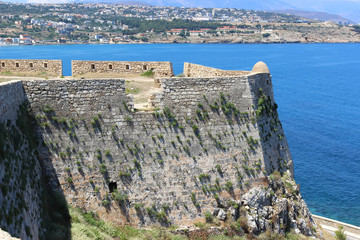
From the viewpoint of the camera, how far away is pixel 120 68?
921 inches

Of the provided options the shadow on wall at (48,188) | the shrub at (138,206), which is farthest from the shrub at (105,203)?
the shadow on wall at (48,188)

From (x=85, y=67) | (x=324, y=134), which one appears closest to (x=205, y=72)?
(x=85, y=67)

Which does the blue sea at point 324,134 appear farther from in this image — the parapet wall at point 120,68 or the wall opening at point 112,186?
the wall opening at point 112,186

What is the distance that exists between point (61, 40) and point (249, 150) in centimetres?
18720

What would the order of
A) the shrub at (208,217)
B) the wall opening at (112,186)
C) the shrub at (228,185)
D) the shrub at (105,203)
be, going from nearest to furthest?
the shrub at (105,203) → the wall opening at (112,186) → the shrub at (208,217) → the shrub at (228,185)

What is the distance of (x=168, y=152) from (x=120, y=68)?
8.56m

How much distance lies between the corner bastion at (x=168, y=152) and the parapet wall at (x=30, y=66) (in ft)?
26.2

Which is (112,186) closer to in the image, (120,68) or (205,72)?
(205,72)

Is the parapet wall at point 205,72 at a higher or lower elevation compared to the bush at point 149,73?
higher

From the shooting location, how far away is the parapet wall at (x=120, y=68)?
75.5 ft

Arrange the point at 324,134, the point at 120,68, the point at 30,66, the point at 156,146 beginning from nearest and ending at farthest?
the point at 156,146
the point at 30,66
the point at 120,68
the point at 324,134

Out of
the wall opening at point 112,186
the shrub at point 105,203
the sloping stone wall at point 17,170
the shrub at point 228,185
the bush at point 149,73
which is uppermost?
the bush at point 149,73

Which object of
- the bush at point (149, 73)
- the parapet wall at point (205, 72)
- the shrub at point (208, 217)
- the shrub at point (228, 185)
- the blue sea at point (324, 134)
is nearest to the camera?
the shrub at point (208, 217)

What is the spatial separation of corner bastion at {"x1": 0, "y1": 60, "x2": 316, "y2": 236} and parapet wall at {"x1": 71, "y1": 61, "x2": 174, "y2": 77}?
21.2ft
